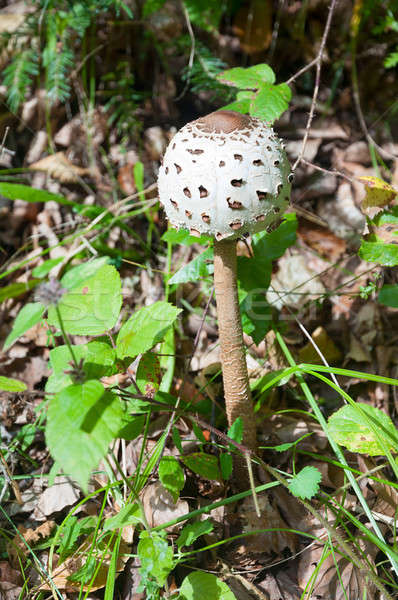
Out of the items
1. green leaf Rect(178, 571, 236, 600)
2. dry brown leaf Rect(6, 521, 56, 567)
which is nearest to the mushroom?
green leaf Rect(178, 571, 236, 600)

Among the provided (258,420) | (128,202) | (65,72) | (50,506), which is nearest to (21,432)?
(50,506)

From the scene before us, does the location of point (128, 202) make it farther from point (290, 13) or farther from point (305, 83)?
point (290, 13)

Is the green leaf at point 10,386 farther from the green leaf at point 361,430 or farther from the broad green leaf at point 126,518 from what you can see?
the green leaf at point 361,430

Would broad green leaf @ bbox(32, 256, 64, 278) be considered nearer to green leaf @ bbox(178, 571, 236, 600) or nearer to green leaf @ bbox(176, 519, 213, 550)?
green leaf @ bbox(176, 519, 213, 550)

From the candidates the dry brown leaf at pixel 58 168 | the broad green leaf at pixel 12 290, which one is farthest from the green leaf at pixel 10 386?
the dry brown leaf at pixel 58 168

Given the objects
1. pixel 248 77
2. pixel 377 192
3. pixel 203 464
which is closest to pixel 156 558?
pixel 203 464
